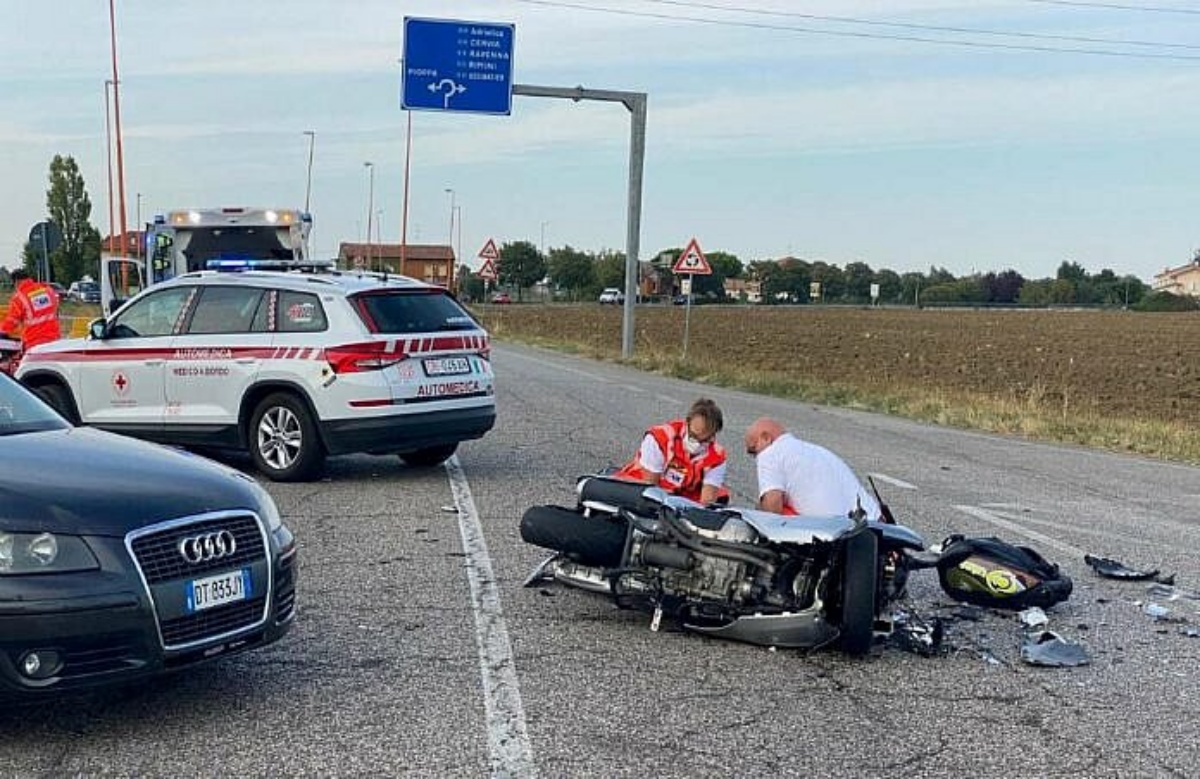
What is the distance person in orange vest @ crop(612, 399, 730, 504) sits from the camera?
786 cm

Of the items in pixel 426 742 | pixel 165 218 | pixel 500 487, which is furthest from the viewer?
pixel 165 218

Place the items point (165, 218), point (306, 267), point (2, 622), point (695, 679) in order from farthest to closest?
point (165, 218)
point (306, 267)
point (695, 679)
point (2, 622)

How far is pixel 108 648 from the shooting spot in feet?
16.0

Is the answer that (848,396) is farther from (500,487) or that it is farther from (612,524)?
(612,524)

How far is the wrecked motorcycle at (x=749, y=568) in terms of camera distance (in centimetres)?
639

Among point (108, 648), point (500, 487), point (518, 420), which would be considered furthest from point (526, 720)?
point (518, 420)

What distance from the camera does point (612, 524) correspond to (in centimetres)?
699

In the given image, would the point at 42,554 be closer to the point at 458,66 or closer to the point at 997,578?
the point at 997,578

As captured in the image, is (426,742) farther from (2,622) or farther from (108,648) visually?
(2,622)

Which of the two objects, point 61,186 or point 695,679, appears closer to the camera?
point 695,679

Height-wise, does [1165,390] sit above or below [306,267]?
below

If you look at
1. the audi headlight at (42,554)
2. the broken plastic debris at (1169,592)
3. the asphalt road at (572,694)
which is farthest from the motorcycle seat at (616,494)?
the broken plastic debris at (1169,592)

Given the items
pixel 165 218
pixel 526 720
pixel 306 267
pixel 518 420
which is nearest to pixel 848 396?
pixel 518 420

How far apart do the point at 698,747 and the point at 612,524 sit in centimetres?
187
